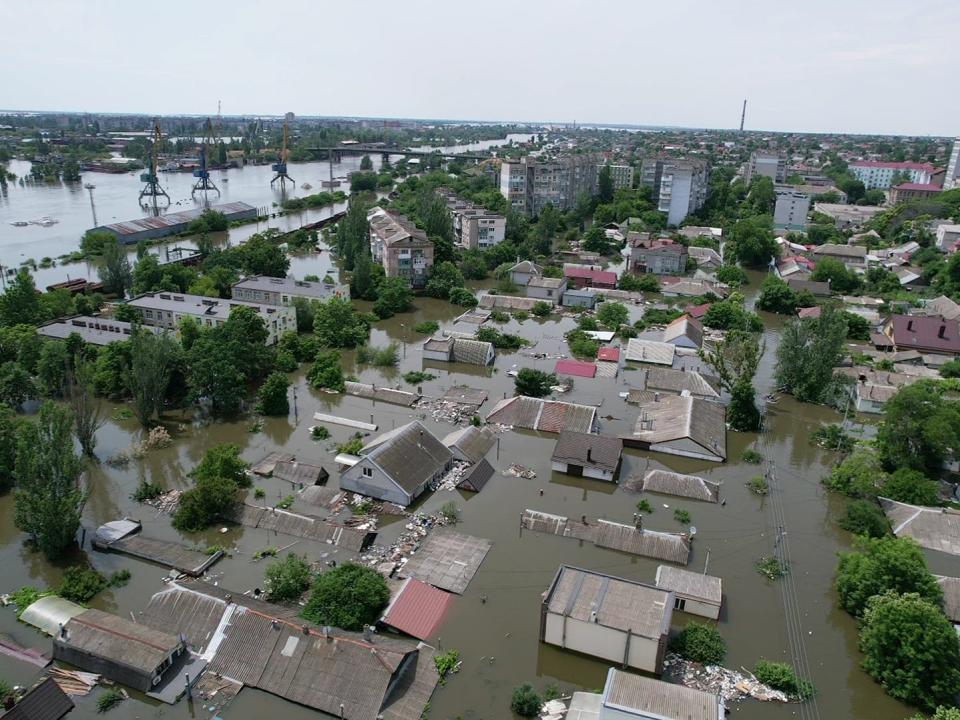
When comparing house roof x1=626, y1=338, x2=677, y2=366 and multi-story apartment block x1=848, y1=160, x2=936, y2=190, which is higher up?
multi-story apartment block x1=848, y1=160, x2=936, y2=190

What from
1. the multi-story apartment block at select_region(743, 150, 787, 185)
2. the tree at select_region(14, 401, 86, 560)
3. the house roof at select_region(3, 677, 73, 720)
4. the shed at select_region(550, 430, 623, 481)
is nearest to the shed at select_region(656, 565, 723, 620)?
the shed at select_region(550, 430, 623, 481)

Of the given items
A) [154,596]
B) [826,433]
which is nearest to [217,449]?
[154,596]

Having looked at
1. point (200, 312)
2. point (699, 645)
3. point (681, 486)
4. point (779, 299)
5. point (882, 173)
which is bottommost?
point (699, 645)

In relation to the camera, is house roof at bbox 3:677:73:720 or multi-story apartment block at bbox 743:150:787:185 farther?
multi-story apartment block at bbox 743:150:787:185

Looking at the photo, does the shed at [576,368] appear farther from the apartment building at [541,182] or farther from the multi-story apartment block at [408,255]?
the apartment building at [541,182]

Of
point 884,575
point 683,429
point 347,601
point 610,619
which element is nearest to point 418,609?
point 347,601

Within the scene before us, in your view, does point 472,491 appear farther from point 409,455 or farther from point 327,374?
point 327,374

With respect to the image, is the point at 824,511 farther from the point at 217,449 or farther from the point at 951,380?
the point at 217,449

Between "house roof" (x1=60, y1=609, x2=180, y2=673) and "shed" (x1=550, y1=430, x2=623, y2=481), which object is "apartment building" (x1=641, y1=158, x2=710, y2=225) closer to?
"shed" (x1=550, y1=430, x2=623, y2=481)

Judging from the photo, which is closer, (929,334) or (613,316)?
(929,334)
